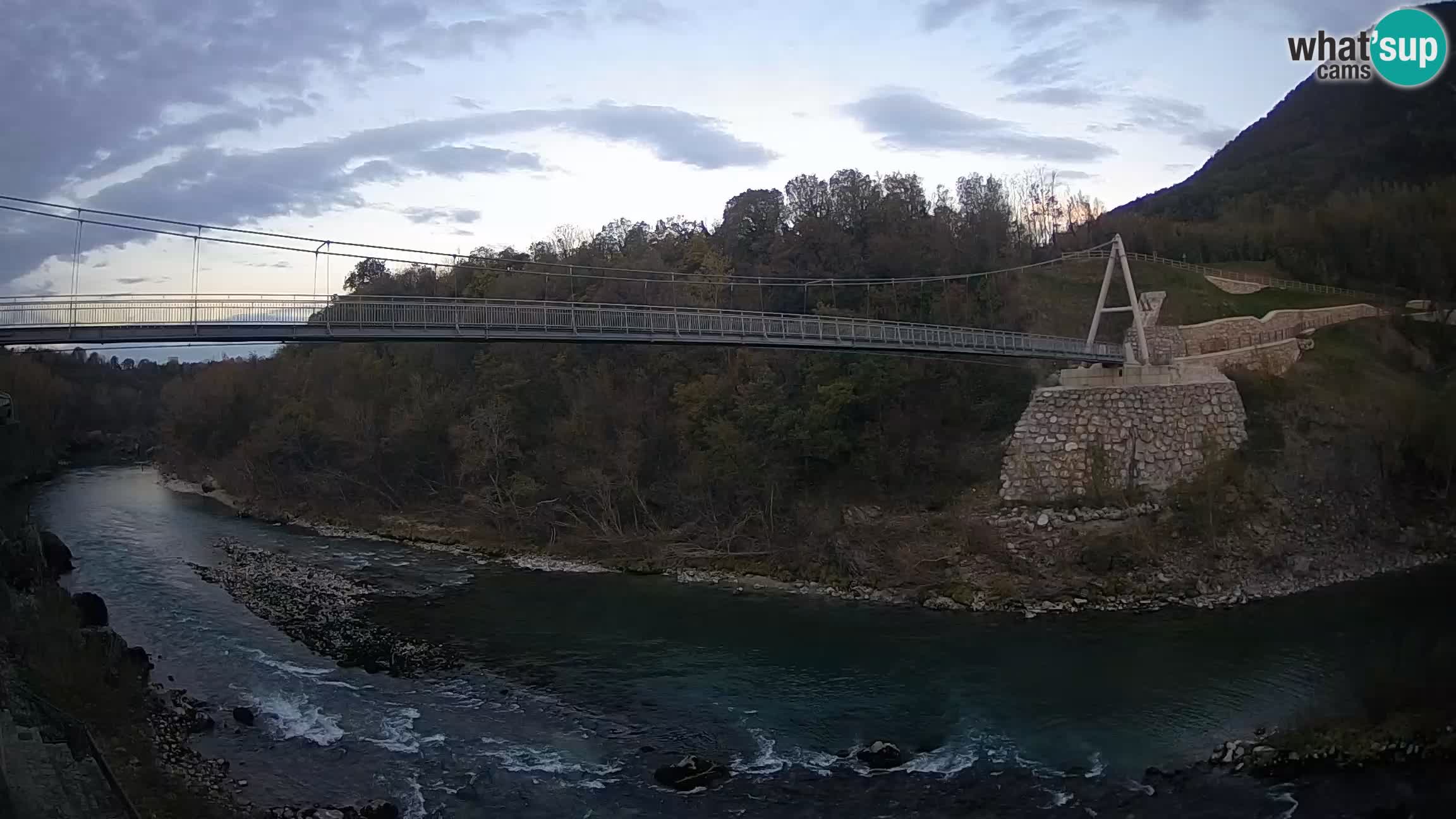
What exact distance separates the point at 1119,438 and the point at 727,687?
12584 millimetres

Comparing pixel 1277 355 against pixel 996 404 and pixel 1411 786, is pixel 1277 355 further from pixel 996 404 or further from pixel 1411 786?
pixel 1411 786

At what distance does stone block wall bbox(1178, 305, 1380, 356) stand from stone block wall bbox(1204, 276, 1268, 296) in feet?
12.0

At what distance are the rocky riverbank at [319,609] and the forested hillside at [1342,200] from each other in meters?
31.2

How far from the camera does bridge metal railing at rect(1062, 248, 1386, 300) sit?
32.2 m

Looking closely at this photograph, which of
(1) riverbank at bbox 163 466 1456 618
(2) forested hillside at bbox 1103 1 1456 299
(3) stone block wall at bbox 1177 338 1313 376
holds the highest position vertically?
(2) forested hillside at bbox 1103 1 1456 299

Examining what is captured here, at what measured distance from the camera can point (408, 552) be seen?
2686 centimetres

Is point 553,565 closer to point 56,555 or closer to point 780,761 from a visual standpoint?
point 56,555

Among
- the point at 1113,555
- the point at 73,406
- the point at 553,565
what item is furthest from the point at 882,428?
the point at 73,406

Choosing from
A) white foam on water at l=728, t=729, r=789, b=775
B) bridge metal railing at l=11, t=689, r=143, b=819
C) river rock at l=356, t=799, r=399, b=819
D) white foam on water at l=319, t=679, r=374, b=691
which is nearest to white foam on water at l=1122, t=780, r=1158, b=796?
white foam on water at l=728, t=729, r=789, b=775

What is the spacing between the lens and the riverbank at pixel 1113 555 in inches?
750

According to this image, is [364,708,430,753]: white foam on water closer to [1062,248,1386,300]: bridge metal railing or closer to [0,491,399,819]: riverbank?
[0,491,399,819]: riverbank

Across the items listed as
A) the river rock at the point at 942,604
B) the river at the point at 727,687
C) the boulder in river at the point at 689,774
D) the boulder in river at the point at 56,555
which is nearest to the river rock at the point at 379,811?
the river at the point at 727,687

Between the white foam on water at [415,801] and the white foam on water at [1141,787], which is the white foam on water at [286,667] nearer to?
the white foam on water at [415,801]

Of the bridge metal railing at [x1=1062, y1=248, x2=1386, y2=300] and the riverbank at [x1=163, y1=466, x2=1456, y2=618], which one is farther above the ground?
the bridge metal railing at [x1=1062, y1=248, x2=1386, y2=300]
